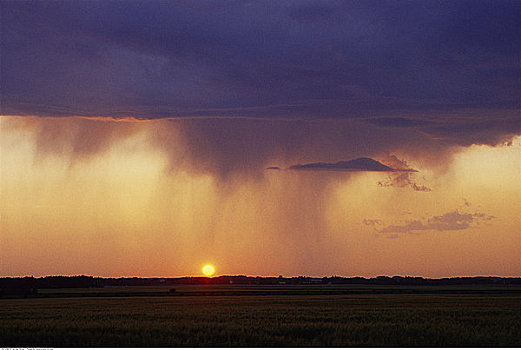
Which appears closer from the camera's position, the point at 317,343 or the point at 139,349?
the point at 139,349

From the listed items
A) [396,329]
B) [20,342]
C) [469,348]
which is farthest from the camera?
[396,329]

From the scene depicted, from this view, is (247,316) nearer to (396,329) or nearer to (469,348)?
(396,329)

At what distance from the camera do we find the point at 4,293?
116 meters

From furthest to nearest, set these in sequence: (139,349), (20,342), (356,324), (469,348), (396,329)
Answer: (356,324) → (396,329) → (20,342) → (469,348) → (139,349)

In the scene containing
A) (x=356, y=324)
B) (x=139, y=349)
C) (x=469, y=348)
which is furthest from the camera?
(x=356, y=324)

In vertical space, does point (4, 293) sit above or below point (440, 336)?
above

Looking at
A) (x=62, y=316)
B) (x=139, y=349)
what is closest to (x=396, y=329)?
(x=139, y=349)

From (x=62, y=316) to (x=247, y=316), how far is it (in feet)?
44.8

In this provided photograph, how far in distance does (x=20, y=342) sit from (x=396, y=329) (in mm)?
19942

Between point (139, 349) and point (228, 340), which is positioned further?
point (228, 340)

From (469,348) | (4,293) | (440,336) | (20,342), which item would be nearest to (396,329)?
(440,336)

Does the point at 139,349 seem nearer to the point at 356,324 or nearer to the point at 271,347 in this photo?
the point at 271,347

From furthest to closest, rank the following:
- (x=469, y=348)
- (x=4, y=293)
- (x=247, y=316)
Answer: (x=4, y=293), (x=247, y=316), (x=469, y=348)

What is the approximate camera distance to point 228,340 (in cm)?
2997
